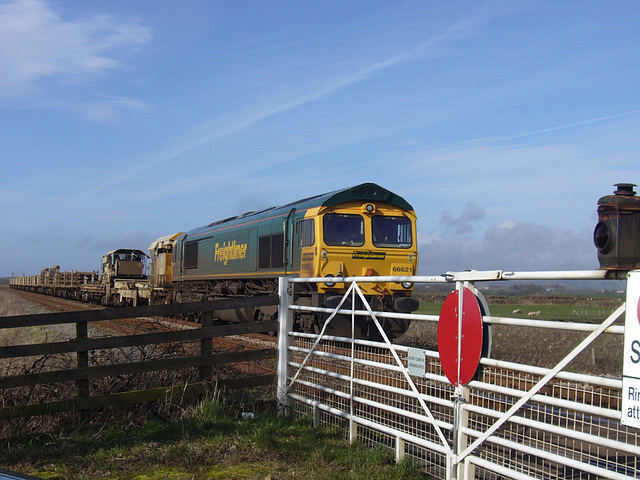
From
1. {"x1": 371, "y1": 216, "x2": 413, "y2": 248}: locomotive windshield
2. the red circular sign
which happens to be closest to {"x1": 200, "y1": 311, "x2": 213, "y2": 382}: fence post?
the red circular sign

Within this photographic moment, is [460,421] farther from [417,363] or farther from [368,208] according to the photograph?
[368,208]

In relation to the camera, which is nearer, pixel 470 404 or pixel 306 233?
pixel 470 404

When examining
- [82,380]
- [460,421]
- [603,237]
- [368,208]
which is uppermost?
A: [368,208]

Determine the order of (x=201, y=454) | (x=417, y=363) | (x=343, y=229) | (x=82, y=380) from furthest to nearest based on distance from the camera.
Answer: (x=343, y=229)
(x=82, y=380)
(x=201, y=454)
(x=417, y=363)

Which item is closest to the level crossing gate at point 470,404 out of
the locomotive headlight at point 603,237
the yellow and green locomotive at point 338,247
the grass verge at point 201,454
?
the locomotive headlight at point 603,237

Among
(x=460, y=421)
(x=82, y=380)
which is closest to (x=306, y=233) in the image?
(x=82, y=380)

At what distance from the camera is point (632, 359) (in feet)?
12.0

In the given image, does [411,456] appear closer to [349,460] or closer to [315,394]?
[349,460]

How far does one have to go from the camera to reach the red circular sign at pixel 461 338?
4.88 metres

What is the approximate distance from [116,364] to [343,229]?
28.3ft

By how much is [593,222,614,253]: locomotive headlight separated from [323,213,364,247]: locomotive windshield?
1062cm

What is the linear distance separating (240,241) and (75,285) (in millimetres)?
37986

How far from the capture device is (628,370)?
367 cm

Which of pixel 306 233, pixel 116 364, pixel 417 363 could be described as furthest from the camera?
pixel 306 233
